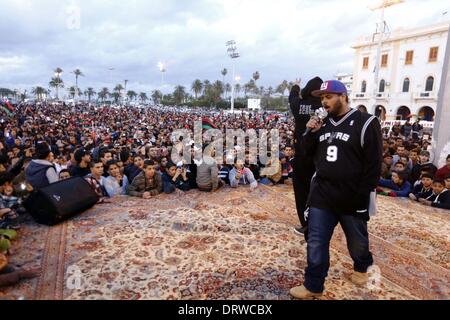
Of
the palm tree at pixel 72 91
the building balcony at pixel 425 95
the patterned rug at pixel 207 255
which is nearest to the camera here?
the patterned rug at pixel 207 255

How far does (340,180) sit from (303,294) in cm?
97

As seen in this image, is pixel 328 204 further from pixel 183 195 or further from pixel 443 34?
pixel 443 34

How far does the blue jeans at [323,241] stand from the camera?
86.9 inches

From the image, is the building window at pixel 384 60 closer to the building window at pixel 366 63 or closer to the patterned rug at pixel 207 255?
the building window at pixel 366 63

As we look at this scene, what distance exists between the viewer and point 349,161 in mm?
2203

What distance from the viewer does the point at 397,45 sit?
32.0 meters

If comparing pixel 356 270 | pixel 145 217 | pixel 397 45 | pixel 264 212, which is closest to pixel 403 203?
pixel 264 212

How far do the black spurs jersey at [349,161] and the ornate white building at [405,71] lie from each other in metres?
28.2

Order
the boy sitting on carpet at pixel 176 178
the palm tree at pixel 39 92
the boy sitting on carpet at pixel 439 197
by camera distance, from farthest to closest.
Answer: the palm tree at pixel 39 92, the boy sitting on carpet at pixel 176 178, the boy sitting on carpet at pixel 439 197

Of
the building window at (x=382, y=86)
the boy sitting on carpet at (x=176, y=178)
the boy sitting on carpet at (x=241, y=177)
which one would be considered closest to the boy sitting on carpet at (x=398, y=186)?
the boy sitting on carpet at (x=241, y=177)

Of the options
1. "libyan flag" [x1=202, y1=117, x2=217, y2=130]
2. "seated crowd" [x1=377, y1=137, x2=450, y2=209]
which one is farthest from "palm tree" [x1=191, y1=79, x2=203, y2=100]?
"seated crowd" [x1=377, y1=137, x2=450, y2=209]

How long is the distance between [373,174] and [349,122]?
0.44m

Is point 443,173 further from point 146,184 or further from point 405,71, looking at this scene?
point 405,71

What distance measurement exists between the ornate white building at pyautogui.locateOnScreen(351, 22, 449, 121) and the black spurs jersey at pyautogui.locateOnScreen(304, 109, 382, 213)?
28154mm
